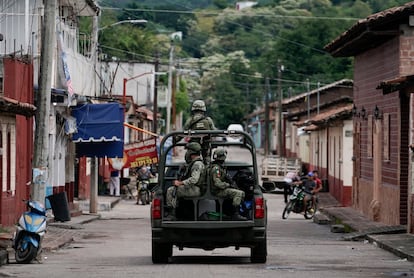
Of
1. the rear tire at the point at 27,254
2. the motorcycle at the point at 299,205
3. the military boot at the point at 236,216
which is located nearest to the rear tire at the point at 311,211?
the motorcycle at the point at 299,205

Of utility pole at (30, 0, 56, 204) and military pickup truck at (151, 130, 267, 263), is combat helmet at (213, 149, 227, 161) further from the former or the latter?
utility pole at (30, 0, 56, 204)

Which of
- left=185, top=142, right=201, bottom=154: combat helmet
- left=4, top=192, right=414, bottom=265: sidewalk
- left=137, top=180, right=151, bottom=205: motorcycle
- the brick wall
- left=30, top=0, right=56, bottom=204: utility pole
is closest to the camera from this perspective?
left=185, top=142, right=201, bottom=154: combat helmet

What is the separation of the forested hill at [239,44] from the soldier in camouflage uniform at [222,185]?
123 ft

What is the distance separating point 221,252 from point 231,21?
14576 cm

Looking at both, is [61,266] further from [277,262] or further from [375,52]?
[375,52]

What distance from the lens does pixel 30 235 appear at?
68.4 ft

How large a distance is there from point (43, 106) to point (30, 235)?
376cm

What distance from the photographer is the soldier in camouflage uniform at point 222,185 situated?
19375mm

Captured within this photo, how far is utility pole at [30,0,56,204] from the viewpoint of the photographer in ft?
77.9

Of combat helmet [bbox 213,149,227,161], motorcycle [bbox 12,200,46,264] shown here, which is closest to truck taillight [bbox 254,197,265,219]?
combat helmet [bbox 213,149,227,161]

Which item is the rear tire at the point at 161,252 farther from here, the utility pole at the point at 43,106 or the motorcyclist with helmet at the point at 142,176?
the motorcyclist with helmet at the point at 142,176

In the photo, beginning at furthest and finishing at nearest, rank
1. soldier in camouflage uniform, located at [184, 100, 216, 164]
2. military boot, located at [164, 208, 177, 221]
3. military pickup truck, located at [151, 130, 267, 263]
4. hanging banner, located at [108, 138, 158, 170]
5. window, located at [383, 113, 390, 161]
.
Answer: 1. hanging banner, located at [108, 138, 158, 170]
2. window, located at [383, 113, 390, 161]
3. soldier in camouflage uniform, located at [184, 100, 216, 164]
4. military boot, located at [164, 208, 177, 221]
5. military pickup truck, located at [151, 130, 267, 263]

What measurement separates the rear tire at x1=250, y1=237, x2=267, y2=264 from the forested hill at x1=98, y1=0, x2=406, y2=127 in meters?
37.0

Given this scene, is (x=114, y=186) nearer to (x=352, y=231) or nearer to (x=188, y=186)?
(x=352, y=231)
